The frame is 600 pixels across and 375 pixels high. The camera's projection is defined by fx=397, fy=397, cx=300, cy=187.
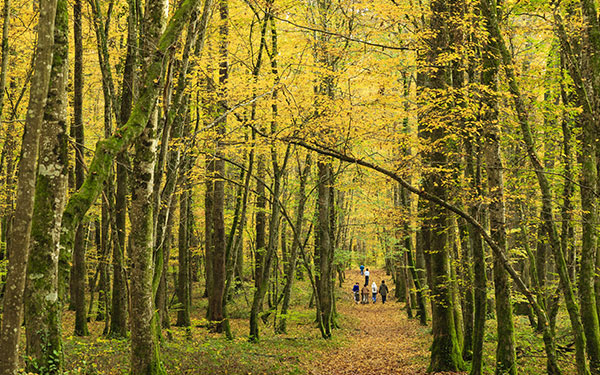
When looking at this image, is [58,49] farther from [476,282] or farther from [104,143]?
[476,282]

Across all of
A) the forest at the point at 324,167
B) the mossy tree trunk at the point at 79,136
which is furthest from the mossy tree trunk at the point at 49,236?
the mossy tree trunk at the point at 79,136

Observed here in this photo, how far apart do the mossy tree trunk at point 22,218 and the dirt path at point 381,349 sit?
7.89 metres

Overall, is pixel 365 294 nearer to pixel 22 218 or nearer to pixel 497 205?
pixel 497 205

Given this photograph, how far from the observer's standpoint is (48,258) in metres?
5.26

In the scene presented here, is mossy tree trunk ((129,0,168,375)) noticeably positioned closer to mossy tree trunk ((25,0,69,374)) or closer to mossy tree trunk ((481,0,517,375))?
mossy tree trunk ((25,0,69,374))

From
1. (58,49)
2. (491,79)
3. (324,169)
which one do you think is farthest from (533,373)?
(58,49)

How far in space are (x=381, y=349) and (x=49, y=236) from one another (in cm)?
1131

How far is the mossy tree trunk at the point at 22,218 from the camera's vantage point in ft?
12.0

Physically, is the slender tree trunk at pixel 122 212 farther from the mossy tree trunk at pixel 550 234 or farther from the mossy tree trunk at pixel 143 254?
the mossy tree trunk at pixel 550 234

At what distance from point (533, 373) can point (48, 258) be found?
10.1m

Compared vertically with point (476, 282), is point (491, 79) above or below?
above

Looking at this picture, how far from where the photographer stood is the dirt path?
34.6 feet

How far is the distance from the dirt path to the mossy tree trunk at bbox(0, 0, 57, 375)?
25.9 ft

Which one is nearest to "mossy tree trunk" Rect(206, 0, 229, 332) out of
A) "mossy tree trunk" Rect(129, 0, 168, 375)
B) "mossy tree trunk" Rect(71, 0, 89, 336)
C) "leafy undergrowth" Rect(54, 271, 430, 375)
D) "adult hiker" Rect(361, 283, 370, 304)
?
"leafy undergrowth" Rect(54, 271, 430, 375)
